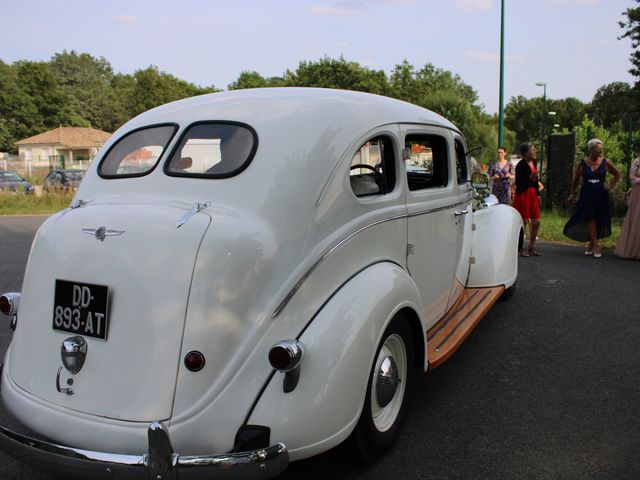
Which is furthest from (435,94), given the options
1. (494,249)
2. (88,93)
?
(88,93)

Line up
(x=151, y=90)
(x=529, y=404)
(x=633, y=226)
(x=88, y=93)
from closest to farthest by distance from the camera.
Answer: (x=529, y=404), (x=633, y=226), (x=151, y=90), (x=88, y=93)

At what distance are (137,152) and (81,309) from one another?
120 cm

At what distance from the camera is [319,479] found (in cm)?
273

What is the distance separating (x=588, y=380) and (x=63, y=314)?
350cm

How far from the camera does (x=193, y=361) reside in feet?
7.44

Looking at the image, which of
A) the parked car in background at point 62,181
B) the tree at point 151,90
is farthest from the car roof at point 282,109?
the tree at point 151,90

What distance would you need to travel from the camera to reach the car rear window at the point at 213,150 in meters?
2.83

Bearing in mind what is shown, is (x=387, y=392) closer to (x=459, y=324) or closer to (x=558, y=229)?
(x=459, y=324)

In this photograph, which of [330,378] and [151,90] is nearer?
[330,378]

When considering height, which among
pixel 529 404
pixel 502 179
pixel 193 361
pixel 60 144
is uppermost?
pixel 60 144

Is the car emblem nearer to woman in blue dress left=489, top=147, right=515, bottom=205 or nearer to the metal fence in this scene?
woman in blue dress left=489, top=147, right=515, bottom=205

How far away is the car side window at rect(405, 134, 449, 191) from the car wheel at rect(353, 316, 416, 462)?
155 cm

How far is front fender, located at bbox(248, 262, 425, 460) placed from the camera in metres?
2.26

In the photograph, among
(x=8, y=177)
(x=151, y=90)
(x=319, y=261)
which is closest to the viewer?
(x=319, y=261)
